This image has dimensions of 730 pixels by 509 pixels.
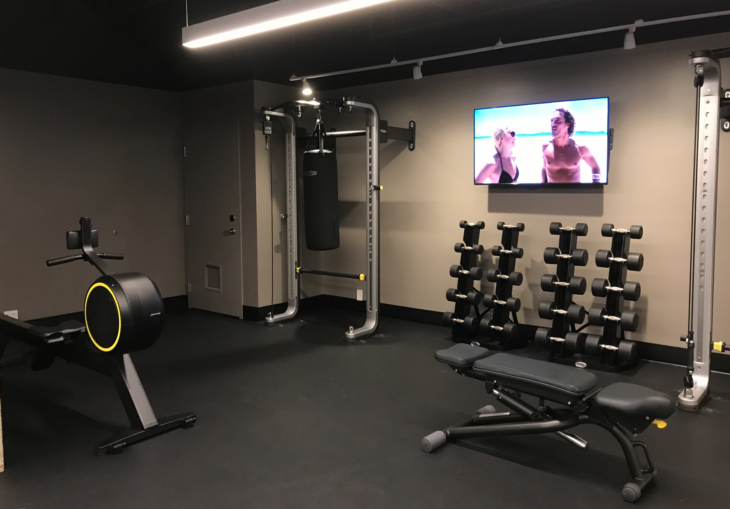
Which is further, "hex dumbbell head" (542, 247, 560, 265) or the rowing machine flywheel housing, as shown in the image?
"hex dumbbell head" (542, 247, 560, 265)

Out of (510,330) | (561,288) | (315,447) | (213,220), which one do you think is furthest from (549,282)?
(213,220)

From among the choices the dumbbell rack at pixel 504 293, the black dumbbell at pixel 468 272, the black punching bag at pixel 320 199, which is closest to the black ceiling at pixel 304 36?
the black punching bag at pixel 320 199

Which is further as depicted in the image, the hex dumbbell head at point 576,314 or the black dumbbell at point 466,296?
the black dumbbell at point 466,296

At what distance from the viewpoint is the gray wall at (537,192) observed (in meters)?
4.37

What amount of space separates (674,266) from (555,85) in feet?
5.93

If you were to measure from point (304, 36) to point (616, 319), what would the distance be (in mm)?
3401

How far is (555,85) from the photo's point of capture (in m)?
4.92

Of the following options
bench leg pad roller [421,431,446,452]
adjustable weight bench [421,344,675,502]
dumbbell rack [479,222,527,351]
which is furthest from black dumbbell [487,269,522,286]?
bench leg pad roller [421,431,446,452]

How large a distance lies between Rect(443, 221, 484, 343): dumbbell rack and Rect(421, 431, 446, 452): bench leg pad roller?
81.7 inches

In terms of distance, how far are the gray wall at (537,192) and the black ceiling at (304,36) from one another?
195 mm

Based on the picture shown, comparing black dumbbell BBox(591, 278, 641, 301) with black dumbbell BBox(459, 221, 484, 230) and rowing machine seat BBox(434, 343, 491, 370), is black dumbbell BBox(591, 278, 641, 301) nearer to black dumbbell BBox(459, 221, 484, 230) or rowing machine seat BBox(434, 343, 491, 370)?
black dumbbell BBox(459, 221, 484, 230)

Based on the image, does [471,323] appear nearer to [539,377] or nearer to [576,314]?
[576,314]

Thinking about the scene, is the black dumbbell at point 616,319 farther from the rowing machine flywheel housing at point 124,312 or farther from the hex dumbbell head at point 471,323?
the rowing machine flywheel housing at point 124,312

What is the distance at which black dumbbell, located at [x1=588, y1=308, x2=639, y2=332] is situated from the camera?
4254mm
